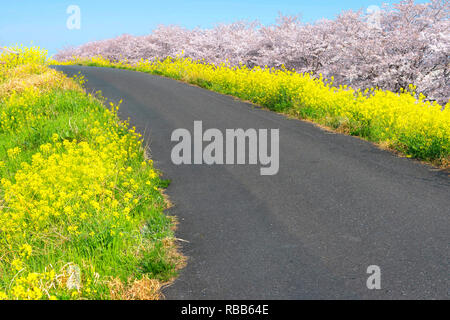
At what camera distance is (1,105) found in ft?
41.0

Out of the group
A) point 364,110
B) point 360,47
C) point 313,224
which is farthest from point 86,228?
point 360,47

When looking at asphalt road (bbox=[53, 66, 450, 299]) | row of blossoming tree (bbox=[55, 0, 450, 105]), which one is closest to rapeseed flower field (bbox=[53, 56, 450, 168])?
asphalt road (bbox=[53, 66, 450, 299])

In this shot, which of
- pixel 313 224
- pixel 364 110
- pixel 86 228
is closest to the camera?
pixel 86 228

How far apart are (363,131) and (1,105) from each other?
37.8 ft

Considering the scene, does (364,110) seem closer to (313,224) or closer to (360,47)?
(313,224)

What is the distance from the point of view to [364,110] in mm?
10672

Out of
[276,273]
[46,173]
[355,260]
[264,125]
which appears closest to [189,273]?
[276,273]

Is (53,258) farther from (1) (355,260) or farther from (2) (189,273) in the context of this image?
(1) (355,260)

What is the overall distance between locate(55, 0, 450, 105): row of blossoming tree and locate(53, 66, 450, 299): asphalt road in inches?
390

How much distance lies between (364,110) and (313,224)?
6.29 m

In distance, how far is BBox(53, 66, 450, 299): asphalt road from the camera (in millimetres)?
4098

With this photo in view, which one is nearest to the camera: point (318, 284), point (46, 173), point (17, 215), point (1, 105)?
point (318, 284)

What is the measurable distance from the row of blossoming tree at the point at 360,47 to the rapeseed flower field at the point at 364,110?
5.29 m

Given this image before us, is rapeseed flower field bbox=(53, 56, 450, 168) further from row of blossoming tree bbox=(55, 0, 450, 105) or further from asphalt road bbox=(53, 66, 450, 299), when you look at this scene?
row of blossoming tree bbox=(55, 0, 450, 105)
